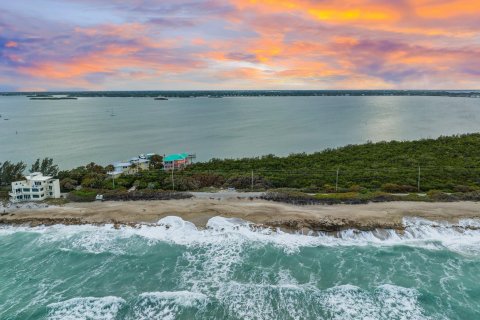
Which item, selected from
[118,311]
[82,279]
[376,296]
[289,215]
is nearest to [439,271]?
[376,296]

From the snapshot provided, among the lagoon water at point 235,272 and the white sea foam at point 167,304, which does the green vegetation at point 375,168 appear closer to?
the lagoon water at point 235,272

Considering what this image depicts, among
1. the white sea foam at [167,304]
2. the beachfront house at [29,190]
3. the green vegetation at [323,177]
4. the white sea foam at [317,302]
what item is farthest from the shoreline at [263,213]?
the white sea foam at [167,304]

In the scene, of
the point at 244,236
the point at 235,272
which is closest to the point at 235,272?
the point at 235,272

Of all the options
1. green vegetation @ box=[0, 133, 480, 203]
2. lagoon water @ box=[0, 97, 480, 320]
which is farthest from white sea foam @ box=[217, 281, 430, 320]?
green vegetation @ box=[0, 133, 480, 203]

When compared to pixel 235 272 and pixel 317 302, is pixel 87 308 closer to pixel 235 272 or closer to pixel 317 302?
pixel 235 272

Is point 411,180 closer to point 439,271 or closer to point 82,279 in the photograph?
point 439,271
